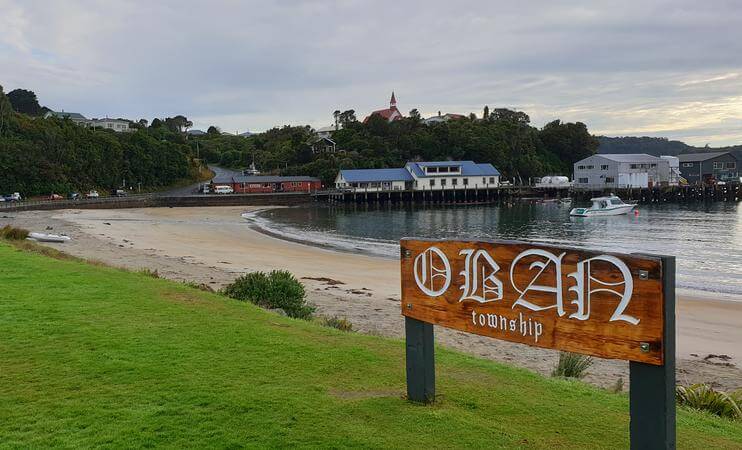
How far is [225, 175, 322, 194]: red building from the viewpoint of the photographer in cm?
8644

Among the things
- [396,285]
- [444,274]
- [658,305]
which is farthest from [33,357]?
[396,285]

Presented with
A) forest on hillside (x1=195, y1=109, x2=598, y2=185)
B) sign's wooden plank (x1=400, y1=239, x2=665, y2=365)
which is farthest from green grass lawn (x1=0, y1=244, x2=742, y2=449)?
forest on hillside (x1=195, y1=109, x2=598, y2=185)

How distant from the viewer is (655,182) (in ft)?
300

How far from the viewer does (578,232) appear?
1719 inches

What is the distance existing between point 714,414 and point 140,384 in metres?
5.53

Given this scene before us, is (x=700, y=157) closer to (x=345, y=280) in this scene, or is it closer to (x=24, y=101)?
(x=345, y=280)

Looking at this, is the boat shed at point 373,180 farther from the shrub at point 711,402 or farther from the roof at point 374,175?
the shrub at point 711,402

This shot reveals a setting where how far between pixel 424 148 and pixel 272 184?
2854 cm

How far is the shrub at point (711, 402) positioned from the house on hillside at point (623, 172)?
3473 inches

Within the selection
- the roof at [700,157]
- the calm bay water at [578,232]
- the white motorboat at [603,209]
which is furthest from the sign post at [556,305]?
the roof at [700,157]

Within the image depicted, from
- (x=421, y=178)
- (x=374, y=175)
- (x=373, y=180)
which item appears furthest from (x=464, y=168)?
(x=373, y=180)

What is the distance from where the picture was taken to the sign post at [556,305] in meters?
3.46

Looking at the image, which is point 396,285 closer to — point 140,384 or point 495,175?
point 140,384

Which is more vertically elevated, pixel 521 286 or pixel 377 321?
pixel 521 286
